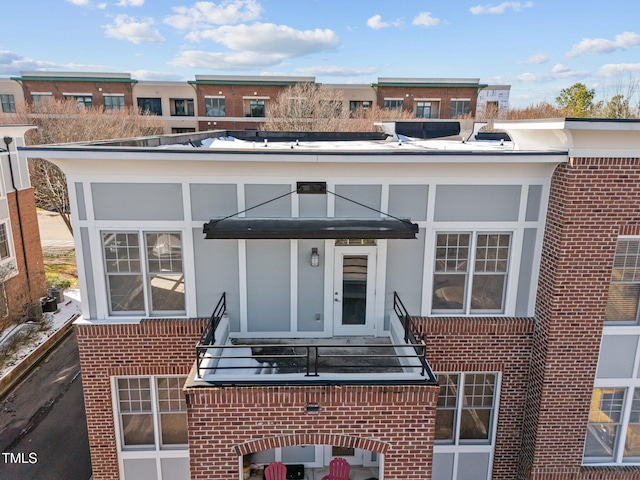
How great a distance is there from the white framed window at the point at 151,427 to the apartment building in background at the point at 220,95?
4116 centimetres

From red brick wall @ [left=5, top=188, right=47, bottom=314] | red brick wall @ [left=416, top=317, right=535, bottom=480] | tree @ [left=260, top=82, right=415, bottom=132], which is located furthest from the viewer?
tree @ [left=260, top=82, right=415, bottom=132]

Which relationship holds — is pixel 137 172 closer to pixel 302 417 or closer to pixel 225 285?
pixel 225 285

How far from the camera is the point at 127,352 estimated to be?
831cm

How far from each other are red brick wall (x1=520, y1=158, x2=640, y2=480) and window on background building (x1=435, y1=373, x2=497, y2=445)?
2.50 feet

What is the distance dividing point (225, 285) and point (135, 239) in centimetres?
193

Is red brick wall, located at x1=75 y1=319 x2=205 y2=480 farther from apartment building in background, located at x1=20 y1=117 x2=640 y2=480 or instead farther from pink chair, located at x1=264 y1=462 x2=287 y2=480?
pink chair, located at x1=264 y1=462 x2=287 y2=480

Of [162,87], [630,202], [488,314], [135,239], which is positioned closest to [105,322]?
[135,239]

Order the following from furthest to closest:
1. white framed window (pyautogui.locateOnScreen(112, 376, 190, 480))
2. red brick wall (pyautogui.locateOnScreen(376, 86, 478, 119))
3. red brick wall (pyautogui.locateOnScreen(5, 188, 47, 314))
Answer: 1. red brick wall (pyautogui.locateOnScreen(376, 86, 478, 119))
2. red brick wall (pyautogui.locateOnScreen(5, 188, 47, 314))
3. white framed window (pyautogui.locateOnScreen(112, 376, 190, 480))

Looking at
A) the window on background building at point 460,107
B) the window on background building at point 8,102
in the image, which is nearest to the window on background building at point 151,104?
the window on background building at point 8,102

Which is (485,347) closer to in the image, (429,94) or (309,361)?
(309,361)

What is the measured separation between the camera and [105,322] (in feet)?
26.8

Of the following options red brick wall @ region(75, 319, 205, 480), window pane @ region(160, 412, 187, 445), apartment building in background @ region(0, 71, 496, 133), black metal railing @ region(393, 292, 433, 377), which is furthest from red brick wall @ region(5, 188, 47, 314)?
apartment building in background @ region(0, 71, 496, 133)

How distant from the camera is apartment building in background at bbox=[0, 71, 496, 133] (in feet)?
149

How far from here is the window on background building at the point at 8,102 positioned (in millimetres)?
45250
